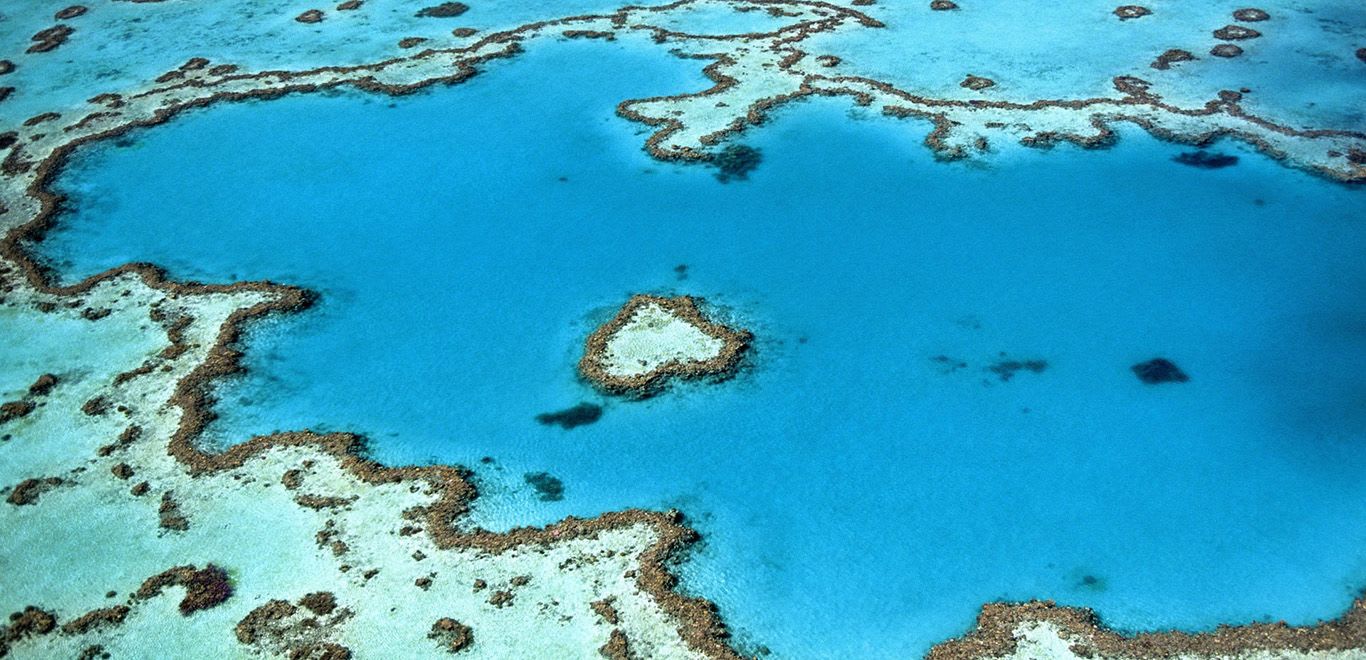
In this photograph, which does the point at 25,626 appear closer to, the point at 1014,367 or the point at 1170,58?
the point at 1014,367

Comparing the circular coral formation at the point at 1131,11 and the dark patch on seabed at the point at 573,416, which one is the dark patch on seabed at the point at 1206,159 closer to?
the circular coral formation at the point at 1131,11

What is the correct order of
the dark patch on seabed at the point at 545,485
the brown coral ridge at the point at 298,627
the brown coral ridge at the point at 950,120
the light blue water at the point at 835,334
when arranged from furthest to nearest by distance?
the brown coral ridge at the point at 950,120, the dark patch on seabed at the point at 545,485, the light blue water at the point at 835,334, the brown coral ridge at the point at 298,627

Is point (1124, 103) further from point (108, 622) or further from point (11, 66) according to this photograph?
point (11, 66)

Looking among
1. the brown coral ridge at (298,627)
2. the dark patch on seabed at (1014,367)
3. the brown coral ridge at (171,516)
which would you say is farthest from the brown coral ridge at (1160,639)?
the brown coral ridge at (171,516)

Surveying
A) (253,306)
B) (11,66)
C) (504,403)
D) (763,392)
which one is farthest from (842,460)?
(11,66)

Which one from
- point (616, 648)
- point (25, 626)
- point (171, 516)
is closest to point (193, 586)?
point (171, 516)
